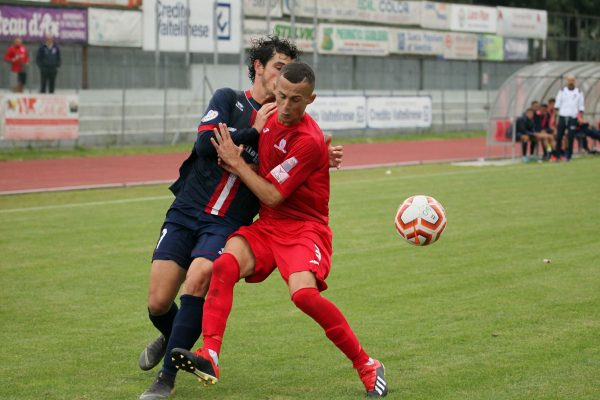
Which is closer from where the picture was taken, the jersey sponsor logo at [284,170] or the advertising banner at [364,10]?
the jersey sponsor logo at [284,170]

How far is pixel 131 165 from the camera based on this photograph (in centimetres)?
2572

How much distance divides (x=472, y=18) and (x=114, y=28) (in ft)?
70.7

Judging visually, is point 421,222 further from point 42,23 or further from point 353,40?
point 353,40

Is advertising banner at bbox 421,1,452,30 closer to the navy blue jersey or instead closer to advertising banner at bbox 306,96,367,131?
advertising banner at bbox 306,96,367,131

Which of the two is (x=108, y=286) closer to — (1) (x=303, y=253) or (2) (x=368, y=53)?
(1) (x=303, y=253)

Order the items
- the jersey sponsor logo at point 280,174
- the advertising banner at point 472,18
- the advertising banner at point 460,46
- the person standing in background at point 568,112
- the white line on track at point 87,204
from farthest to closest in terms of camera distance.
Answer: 1. the advertising banner at point 472,18
2. the advertising banner at point 460,46
3. the person standing in background at point 568,112
4. the white line on track at point 87,204
5. the jersey sponsor logo at point 280,174

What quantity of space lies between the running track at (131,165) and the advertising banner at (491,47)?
1354 cm

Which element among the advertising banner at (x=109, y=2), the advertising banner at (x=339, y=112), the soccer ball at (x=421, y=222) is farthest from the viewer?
the advertising banner at (x=339, y=112)

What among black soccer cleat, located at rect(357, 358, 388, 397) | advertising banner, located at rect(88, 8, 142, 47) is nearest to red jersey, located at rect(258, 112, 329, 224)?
black soccer cleat, located at rect(357, 358, 388, 397)

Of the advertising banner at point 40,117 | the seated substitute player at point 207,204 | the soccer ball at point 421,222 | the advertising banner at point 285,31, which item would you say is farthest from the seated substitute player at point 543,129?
the seated substitute player at point 207,204

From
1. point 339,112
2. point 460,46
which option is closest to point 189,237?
point 339,112

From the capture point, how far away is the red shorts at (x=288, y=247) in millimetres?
6148

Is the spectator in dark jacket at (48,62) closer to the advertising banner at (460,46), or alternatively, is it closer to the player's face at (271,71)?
the advertising banner at (460,46)

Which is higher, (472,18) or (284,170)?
(472,18)
